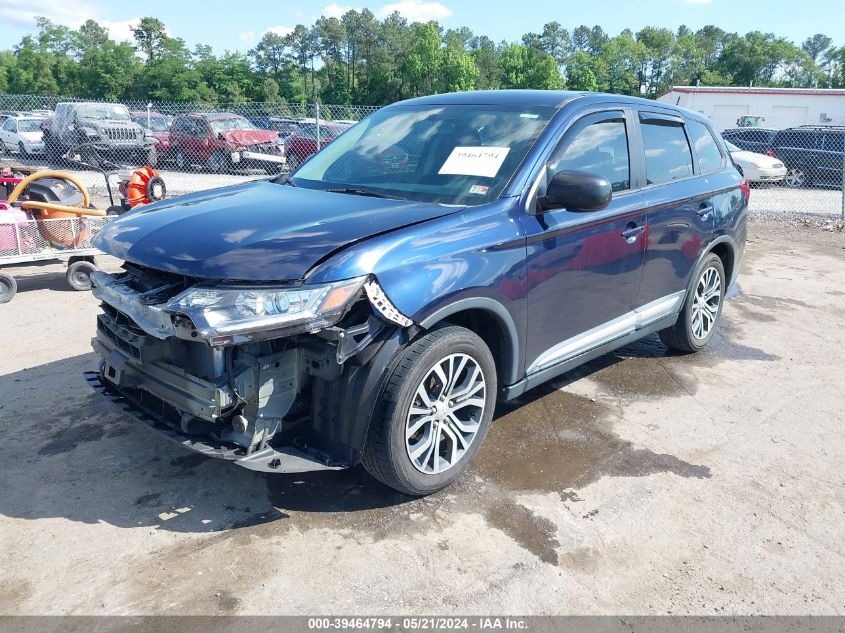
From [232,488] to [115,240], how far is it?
1.36 m

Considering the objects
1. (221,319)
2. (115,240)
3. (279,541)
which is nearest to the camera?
(221,319)

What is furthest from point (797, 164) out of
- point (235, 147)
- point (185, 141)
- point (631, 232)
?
point (631, 232)

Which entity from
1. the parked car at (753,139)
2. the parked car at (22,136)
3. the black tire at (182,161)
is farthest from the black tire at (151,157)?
the parked car at (753,139)

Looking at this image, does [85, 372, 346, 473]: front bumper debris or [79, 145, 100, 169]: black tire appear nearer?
[85, 372, 346, 473]: front bumper debris

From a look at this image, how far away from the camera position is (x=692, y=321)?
5324 mm

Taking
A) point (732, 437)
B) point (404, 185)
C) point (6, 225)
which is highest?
point (404, 185)

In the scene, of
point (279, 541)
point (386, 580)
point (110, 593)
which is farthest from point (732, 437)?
point (110, 593)

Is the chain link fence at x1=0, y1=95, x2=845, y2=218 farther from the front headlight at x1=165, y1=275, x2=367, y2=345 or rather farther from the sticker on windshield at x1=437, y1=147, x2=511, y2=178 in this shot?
the front headlight at x1=165, y1=275, x2=367, y2=345

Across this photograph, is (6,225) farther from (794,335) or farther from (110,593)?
(794,335)

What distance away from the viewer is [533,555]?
2.97 m

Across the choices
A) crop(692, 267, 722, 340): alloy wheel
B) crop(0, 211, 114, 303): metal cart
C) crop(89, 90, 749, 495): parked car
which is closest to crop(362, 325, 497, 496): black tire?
crop(89, 90, 749, 495): parked car

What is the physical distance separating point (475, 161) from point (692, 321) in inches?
102

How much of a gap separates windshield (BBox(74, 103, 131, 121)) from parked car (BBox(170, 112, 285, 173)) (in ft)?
5.19

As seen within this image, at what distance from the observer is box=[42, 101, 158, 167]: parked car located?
17.4m
